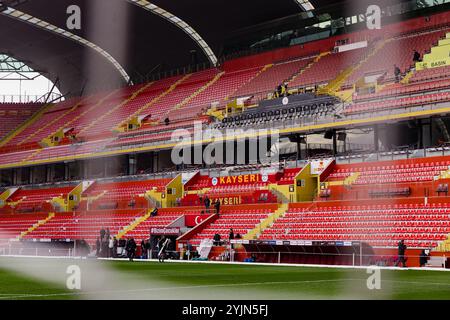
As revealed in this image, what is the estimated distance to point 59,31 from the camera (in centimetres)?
6419

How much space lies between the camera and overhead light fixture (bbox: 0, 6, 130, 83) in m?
59.8

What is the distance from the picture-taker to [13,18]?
61.1m

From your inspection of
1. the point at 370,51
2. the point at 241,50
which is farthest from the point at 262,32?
the point at 370,51

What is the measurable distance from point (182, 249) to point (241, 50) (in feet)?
90.9

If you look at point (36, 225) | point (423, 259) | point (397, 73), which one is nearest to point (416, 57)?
point (397, 73)

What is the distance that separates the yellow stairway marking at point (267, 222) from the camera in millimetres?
38700

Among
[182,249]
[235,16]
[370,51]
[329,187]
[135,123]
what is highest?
[235,16]

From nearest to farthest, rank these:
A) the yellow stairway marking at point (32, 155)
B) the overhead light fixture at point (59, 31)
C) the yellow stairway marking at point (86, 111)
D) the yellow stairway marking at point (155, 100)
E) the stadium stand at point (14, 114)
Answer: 1. the overhead light fixture at point (59, 31)
2. the yellow stairway marking at point (155, 100)
3. the yellow stairway marking at point (32, 155)
4. the yellow stairway marking at point (86, 111)
5. the stadium stand at point (14, 114)

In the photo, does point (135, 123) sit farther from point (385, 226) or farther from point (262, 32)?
point (385, 226)

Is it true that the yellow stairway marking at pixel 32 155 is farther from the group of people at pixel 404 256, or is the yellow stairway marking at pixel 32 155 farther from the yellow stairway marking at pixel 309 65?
the group of people at pixel 404 256

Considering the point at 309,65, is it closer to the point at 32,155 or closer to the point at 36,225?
the point at 36,225

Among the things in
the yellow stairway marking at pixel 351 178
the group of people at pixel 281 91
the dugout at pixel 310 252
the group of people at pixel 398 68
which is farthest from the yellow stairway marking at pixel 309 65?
the dugout at pixel 310 252

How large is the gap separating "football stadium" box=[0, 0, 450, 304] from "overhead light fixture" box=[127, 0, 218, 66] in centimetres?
19

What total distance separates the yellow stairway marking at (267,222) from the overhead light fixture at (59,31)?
97.2ft
